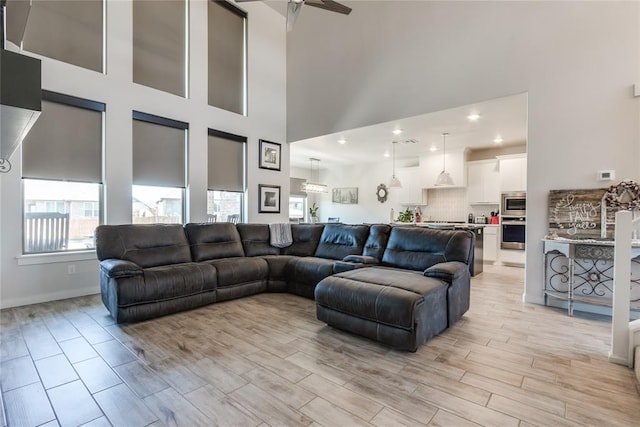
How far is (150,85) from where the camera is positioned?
4594 millimetres

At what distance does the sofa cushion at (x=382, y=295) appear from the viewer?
2338 mm

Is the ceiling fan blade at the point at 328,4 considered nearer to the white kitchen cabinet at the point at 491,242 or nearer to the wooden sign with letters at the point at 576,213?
the wooden sign with letters at the point at 576,213

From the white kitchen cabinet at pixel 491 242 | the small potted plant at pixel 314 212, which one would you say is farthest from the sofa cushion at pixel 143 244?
the small potted plant at pixel 314 212

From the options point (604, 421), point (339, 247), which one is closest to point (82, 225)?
point (339, 247)

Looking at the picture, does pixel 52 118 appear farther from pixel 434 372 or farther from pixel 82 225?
pixel 434 372

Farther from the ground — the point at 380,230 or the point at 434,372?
the point at 380,230

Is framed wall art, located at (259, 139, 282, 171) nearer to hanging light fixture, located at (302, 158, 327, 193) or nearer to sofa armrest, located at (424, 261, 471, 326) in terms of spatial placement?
hanging light fixture, located at (302, 158, 327, 193)

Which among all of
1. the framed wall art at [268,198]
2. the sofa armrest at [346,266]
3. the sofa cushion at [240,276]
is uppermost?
the framed wall art at [268,198]

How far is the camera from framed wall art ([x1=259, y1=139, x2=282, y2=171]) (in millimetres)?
6111

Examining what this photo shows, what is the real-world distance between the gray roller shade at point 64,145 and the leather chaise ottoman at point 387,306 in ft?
11.8

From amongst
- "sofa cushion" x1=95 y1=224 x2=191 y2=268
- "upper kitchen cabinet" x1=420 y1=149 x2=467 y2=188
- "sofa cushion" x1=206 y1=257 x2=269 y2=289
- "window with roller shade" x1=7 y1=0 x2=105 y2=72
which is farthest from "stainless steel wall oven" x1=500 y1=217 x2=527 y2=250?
"window with roller shade" x1=7 y1=0 x2=105 y2=72

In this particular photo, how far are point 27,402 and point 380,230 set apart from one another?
3481 mm

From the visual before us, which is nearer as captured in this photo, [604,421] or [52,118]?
[604,421]

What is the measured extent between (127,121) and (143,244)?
1.93 m
